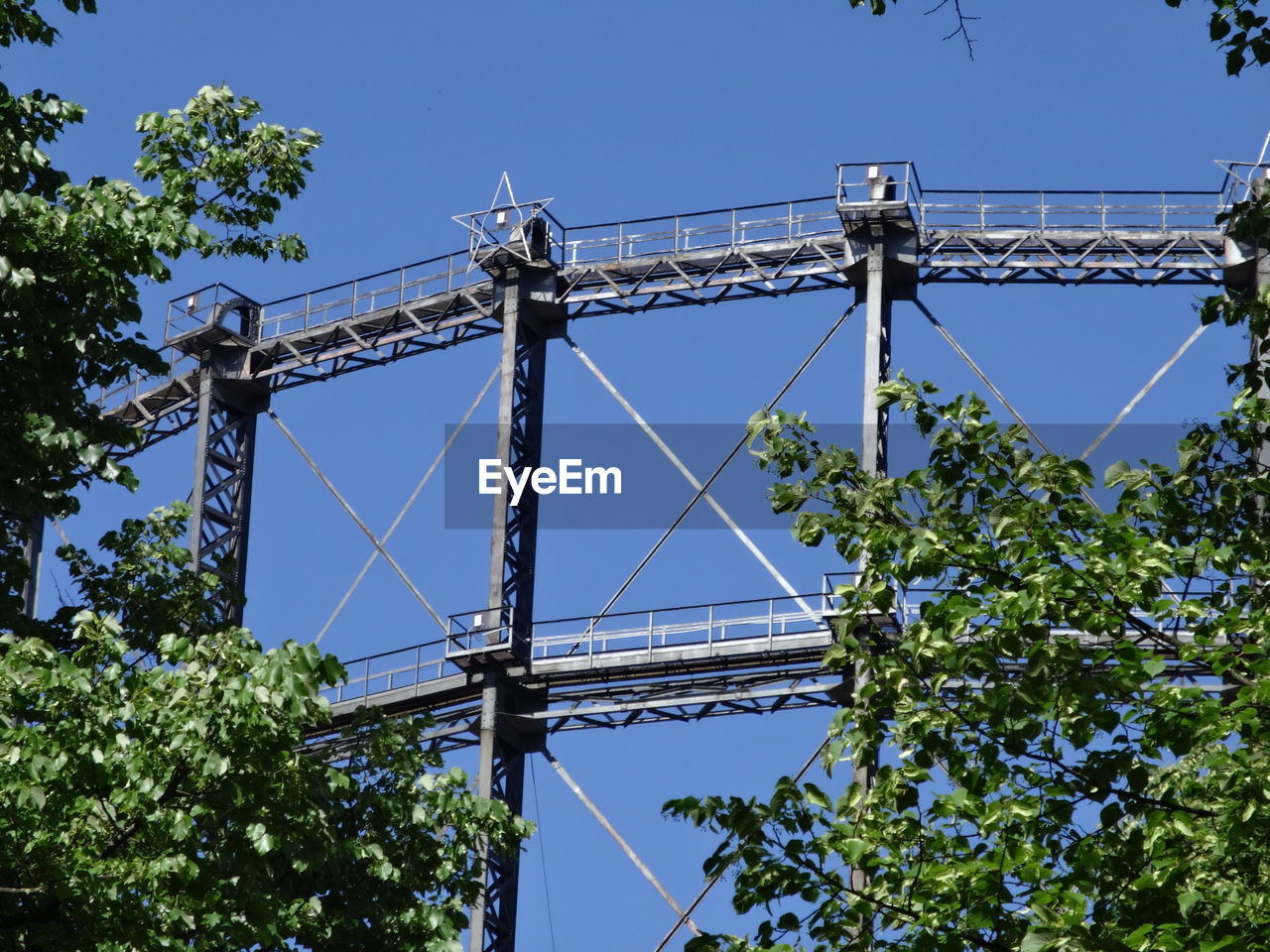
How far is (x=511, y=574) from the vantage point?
37.1 m

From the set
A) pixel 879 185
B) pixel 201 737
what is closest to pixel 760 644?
pixel 879 185

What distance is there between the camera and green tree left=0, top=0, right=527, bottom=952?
14062mm

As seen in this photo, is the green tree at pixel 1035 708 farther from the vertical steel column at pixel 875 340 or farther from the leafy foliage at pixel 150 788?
the vertical steel column at pixel 875 340

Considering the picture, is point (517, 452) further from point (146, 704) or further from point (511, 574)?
point (146, 704)

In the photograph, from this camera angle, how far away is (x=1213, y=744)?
12898 millimetres

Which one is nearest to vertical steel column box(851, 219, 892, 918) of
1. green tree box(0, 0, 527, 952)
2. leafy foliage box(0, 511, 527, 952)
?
green tree box(0, 0, 527, 952)

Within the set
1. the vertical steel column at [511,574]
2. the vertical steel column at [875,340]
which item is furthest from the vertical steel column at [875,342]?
the vertical steel column at [511,574]

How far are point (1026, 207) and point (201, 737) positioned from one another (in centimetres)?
2544

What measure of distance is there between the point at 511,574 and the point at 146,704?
74.4 feet

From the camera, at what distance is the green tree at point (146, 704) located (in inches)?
554

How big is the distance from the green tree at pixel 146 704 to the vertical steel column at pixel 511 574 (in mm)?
12803

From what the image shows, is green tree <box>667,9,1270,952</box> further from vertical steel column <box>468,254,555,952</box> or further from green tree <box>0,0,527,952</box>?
vertical steel column <box>468,254,555,952</box>

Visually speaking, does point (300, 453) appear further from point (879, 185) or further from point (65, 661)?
point (65, 661)

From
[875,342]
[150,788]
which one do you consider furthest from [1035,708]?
[875,342]
